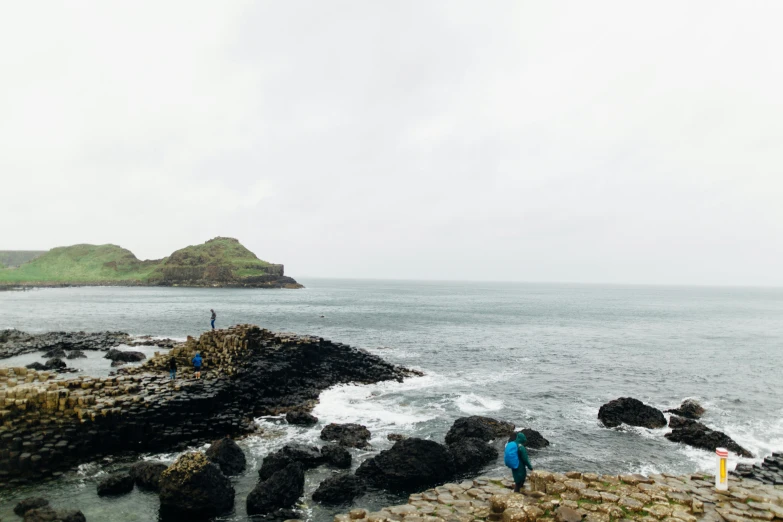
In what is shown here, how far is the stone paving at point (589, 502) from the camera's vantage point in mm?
12320

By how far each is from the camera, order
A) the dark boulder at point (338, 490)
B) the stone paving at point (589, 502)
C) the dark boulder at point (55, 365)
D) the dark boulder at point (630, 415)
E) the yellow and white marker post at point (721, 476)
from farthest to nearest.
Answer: the dark boulder at point (55, 365) < the dark boulder at point (630, 415) < the dark boulder at point (338, 490) < the yellow and white marker post at point (721, 476) < the stone paving at point (589, 502)

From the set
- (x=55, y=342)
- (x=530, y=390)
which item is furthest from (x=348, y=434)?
(x=55, y=342)

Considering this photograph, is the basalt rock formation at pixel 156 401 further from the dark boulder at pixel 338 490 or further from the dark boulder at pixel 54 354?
the dark boulder at pixel 54 354

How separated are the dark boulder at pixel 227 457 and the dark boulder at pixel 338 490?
4.56 meters

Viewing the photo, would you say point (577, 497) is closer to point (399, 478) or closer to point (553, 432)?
point (399, 478)

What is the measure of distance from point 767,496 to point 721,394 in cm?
2663

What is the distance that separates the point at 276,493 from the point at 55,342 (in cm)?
5064

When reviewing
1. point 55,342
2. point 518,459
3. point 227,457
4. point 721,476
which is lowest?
point 55,342

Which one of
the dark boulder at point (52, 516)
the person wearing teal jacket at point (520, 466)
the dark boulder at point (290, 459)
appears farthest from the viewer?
the dark boulder at point (290, 459)

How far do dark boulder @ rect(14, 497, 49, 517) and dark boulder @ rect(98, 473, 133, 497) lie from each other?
1773 mm

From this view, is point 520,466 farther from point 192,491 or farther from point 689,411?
point 689,411

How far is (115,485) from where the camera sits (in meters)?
16.9

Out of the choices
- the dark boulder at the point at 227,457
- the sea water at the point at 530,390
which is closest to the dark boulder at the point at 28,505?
the sea water at the point at 530,390

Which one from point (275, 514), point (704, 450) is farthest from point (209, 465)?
point (704, 450)
